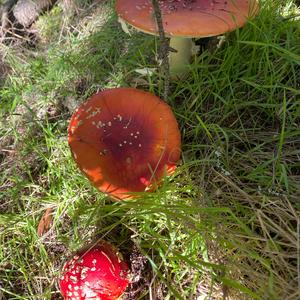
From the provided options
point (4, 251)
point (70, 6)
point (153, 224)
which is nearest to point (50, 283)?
point (4, 251)

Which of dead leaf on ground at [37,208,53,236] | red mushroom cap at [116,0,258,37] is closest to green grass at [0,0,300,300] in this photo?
dead leaf on ground at [37,208,53,236]

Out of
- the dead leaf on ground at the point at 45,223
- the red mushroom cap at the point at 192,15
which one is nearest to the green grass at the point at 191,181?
the dead leaf on ground at the point at 45,223

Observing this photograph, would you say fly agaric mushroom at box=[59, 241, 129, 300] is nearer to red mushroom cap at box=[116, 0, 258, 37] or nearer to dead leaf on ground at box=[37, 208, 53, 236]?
dead leaf on ground at box=[37, 208, 53, 236]

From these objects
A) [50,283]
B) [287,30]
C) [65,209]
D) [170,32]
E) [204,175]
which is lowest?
[50,283]

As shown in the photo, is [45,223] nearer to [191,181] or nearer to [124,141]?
[124,141]

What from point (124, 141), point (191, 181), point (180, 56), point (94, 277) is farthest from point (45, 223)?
point (180, 56)

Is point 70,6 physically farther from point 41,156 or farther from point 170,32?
point 170,32
